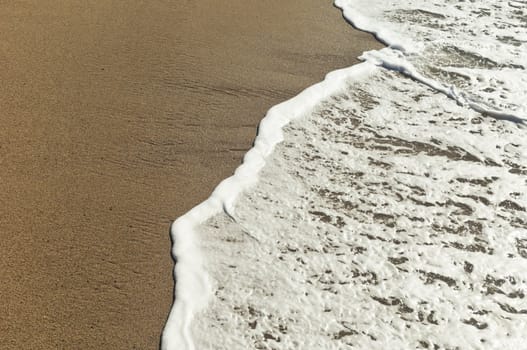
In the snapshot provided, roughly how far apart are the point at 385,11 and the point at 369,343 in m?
4.37

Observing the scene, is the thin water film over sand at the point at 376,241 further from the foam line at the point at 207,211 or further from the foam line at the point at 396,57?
the foam line at the point at 396,57

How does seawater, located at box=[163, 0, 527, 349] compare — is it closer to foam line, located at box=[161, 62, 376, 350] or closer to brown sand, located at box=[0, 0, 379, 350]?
foam line, located at box=[161, 62, 376, 350]

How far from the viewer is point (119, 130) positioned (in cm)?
411

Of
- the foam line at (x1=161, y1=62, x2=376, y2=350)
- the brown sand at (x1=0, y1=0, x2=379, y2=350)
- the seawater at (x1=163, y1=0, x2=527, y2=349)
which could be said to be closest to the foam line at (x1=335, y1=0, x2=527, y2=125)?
the seawater at (x1=163, y1=0, x2=527, y2=349)

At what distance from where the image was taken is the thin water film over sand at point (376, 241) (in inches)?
116

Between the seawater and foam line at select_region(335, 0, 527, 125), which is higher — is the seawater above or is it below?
below

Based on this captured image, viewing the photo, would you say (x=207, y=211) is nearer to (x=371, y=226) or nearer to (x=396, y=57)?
(x=371, y=226)

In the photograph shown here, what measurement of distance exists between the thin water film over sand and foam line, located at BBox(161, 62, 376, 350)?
0.17ft

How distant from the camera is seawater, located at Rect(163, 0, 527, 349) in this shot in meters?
2.95

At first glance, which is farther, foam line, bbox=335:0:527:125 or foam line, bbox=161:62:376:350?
foam line, bbox=335:0:527:125

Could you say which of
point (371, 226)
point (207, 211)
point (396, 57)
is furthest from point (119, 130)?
point (396, 57)

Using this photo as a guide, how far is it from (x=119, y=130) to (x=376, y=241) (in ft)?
5.46

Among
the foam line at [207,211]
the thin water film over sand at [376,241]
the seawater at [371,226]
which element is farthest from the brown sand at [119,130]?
the thin water film over sand at [376,241]

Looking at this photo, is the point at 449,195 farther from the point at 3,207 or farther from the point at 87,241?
the point at 3,207
